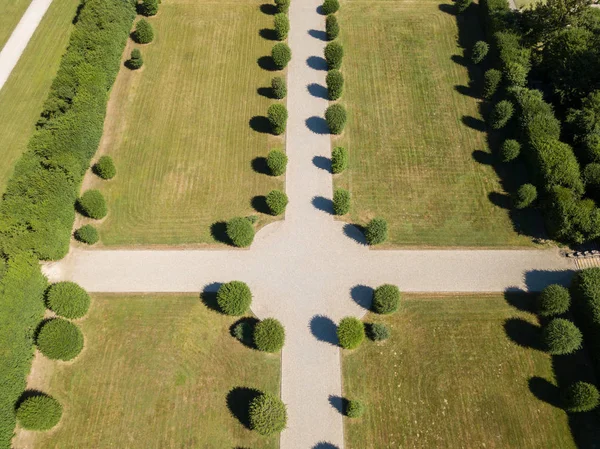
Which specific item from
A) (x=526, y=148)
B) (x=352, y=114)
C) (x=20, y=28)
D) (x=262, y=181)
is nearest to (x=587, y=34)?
(x=526, y=148)

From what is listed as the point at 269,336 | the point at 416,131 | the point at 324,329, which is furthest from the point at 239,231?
the point at 416,131

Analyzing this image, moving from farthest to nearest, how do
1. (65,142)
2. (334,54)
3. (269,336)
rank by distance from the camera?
(334,54), (65,142), (269,336)

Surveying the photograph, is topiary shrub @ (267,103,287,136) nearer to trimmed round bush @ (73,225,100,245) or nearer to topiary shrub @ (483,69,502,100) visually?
trimmed round bush @ (73,225,100,245)

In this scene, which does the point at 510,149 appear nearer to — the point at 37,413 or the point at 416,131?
the point at 416,131

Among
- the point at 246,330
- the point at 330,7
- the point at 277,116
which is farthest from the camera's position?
the point at 330,7

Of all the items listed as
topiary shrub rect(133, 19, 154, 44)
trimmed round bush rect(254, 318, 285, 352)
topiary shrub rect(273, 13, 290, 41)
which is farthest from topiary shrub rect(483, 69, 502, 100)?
topiary shrub rect(133, 19, 154, 44)

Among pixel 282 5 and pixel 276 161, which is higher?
pixel 282 5

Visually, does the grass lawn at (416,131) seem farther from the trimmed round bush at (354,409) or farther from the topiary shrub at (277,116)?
the trimmed round bush at (354,409)
